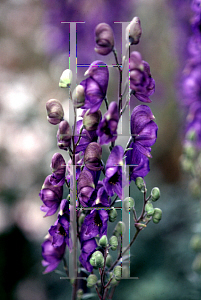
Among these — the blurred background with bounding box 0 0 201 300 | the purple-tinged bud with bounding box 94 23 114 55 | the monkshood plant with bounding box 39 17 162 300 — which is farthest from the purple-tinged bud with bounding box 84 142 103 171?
the blurred background with bounding box 0 0 201 300

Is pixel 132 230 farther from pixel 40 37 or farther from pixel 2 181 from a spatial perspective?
pixel 40 37

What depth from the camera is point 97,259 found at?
329 mm

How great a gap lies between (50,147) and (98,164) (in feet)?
1.46

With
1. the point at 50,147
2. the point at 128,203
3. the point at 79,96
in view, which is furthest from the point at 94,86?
the point at 50,147

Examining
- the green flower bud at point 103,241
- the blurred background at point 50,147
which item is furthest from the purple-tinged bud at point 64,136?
the blurred background at point 50,147

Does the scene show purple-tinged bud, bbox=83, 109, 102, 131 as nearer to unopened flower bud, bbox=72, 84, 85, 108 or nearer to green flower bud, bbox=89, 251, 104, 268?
unopened flower bud, bbox=72, 84, 85, 108

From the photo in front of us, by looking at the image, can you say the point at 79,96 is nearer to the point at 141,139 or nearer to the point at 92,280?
the point at 141,139

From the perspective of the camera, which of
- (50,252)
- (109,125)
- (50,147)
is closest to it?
(109,125)

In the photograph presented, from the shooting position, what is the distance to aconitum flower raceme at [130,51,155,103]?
0.31 meters

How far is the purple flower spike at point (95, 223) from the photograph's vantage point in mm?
338

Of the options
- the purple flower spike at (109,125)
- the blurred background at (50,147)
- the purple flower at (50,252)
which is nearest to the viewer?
the purple flower spike at (109,125)

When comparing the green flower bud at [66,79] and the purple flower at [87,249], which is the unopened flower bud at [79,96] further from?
the purple flower at [87,249]

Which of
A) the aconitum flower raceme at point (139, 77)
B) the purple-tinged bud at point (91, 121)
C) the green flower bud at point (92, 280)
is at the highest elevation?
the aconitum flower raceme at point (139, 77)

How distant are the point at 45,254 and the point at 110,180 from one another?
6.0 inches
